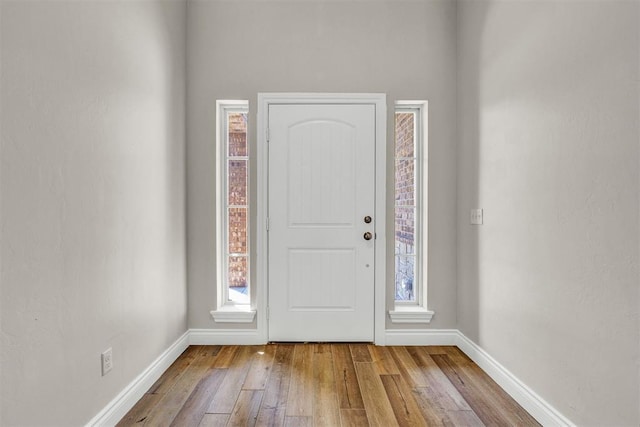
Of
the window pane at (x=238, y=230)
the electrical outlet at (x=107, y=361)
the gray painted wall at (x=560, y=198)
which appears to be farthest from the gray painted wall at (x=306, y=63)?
the electrical outlet at (x=107, y=361)

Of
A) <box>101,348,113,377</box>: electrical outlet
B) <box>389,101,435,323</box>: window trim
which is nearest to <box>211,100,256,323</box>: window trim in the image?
<box>101,348,113,377</box>: electrical outlet

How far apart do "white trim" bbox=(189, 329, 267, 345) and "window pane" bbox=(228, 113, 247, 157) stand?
4.59 ft

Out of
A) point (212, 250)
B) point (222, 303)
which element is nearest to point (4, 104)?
point (212, 250)

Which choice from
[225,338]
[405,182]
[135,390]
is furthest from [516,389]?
[135,390]

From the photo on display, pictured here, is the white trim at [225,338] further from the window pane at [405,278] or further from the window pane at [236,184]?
the window pane at [405,278]

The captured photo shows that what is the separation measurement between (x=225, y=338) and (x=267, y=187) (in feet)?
3.97

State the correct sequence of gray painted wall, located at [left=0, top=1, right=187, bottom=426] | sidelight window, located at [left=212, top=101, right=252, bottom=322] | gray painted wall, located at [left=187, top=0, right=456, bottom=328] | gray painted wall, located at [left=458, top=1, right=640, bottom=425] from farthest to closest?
1. sidelight window, located at [left=212, top=101, right=252, bottom=322]
2. gray painted wall, located at [left=187, top=0, right=456, bottom=328]
3. gray painted wall, located at [left=458, top=1, right=640, bottom=425]
4. gray painted wall, located at [left=0, top=1, right=187, bottom=426]

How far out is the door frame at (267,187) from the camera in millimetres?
2807

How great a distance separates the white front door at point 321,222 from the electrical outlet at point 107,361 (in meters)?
1.23

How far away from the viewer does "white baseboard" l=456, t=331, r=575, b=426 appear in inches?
69.1

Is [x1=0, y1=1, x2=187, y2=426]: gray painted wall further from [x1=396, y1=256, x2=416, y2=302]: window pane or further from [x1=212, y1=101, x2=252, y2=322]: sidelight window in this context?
[x1=396, y1=256, x2=416, y2=302]: window pane

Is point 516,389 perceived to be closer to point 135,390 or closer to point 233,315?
point 233,315

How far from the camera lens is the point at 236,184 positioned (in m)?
2.95

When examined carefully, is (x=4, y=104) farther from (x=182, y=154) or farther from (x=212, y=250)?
(x=212, y=250)
